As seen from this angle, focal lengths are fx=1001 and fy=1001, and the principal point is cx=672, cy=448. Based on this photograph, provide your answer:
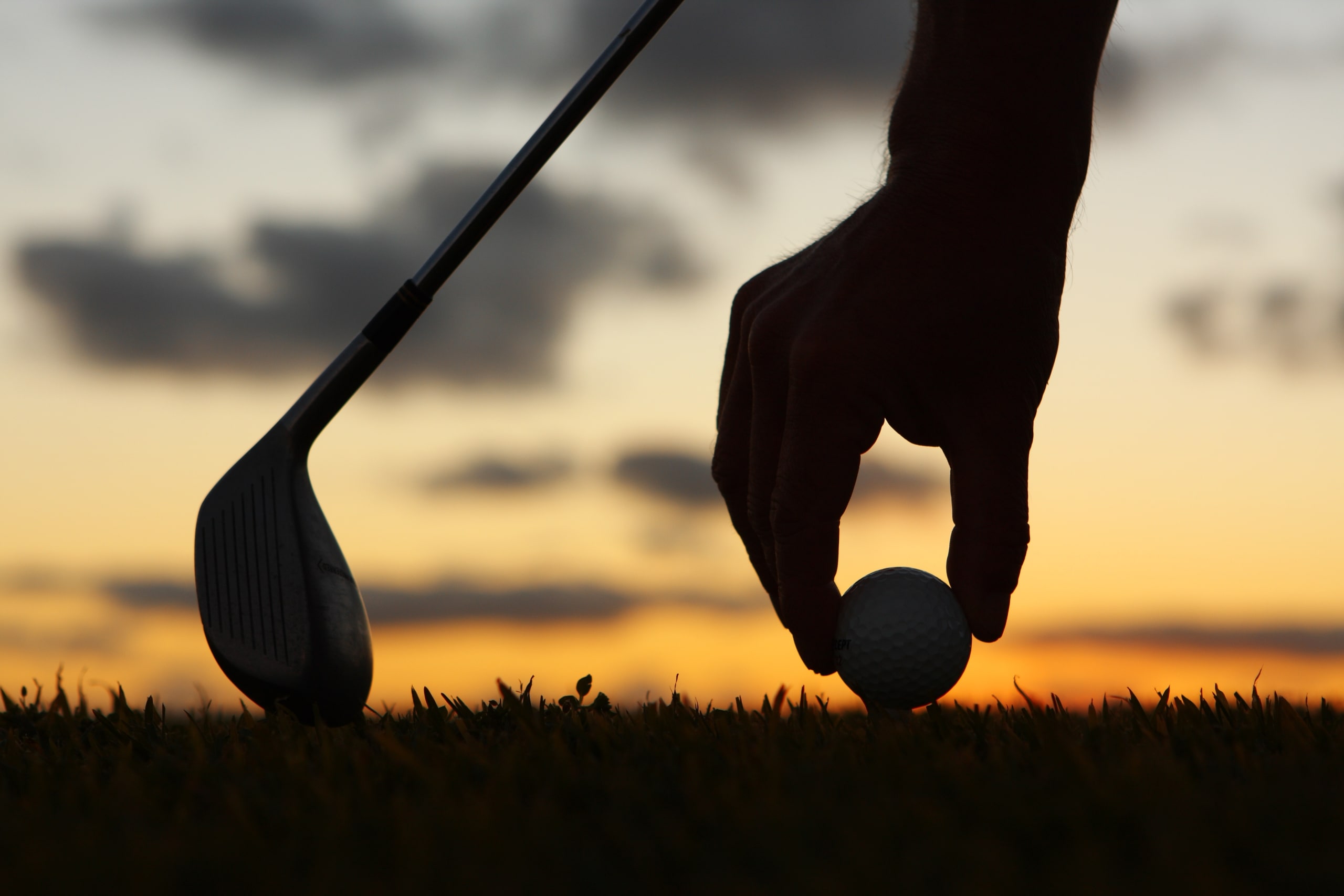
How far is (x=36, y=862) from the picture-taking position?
5.83 ft

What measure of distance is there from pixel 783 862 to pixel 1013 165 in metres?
2.49

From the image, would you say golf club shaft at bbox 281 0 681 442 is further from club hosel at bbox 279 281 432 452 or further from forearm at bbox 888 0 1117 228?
forearm at bbox 888 0 1117 228

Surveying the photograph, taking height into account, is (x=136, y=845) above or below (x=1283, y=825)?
above

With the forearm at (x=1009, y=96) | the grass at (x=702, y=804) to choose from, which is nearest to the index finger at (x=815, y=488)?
the grass at (x=702, y=804)

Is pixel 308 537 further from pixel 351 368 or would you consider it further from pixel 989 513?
pixel 989 513

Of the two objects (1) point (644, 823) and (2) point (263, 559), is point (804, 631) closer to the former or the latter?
(1) point (644, 823)

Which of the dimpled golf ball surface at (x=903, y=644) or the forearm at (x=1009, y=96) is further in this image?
the dimpled golf ball surface at (x=903, y=644)

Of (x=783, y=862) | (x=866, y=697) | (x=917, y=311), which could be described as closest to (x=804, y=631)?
(x=866, y=697)

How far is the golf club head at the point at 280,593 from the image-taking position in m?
3.78

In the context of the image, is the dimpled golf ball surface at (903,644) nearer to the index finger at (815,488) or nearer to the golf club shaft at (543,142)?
the index finger at (815,488)

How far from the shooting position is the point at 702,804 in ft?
6.78

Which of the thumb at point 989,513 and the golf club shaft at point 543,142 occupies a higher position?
the golf club shaft at point 543,142

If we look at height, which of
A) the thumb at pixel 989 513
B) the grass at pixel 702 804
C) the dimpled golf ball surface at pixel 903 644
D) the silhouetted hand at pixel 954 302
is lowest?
the grass at pixel 702 804

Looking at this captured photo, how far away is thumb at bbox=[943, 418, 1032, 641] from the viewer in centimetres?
345
